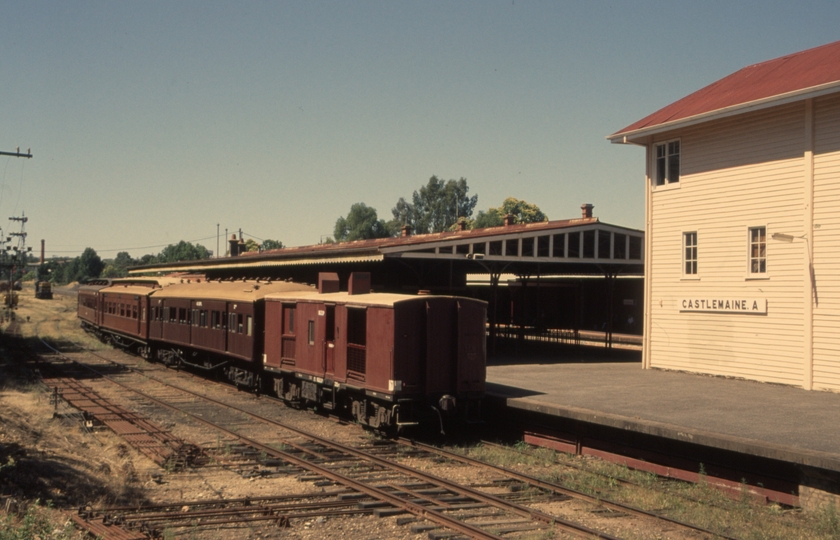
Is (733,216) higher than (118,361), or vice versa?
(733,216)

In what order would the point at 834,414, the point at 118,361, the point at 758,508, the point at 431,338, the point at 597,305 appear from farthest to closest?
the point at 597,305
the point at 118,361
the point at 431,338
the point at 834,414
the point at 758,508

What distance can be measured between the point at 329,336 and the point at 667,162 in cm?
1031

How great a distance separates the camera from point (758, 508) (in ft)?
31.2

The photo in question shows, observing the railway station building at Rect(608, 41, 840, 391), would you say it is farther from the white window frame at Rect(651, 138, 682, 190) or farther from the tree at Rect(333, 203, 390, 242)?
the tree at Rect(333, 203, 390, 242)

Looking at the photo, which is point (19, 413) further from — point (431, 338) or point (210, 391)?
point (431, 338)

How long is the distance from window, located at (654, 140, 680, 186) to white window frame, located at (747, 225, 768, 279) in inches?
106

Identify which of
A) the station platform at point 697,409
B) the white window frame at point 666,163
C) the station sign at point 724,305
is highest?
the white window frame at point 666,163

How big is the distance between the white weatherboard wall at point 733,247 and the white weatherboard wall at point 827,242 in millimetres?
230

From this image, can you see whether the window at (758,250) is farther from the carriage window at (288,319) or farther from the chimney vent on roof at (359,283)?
the carriage window at (288,319)

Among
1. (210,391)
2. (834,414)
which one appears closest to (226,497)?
(834,414)

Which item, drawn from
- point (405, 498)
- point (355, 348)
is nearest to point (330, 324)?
point (355, 348)

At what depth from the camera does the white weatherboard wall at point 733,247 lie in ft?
52.3

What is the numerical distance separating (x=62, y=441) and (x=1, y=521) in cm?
544

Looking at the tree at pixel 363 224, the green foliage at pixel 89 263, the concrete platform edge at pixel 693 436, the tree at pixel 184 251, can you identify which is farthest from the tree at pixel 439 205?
the concrete platform edge at pixel 693 436
